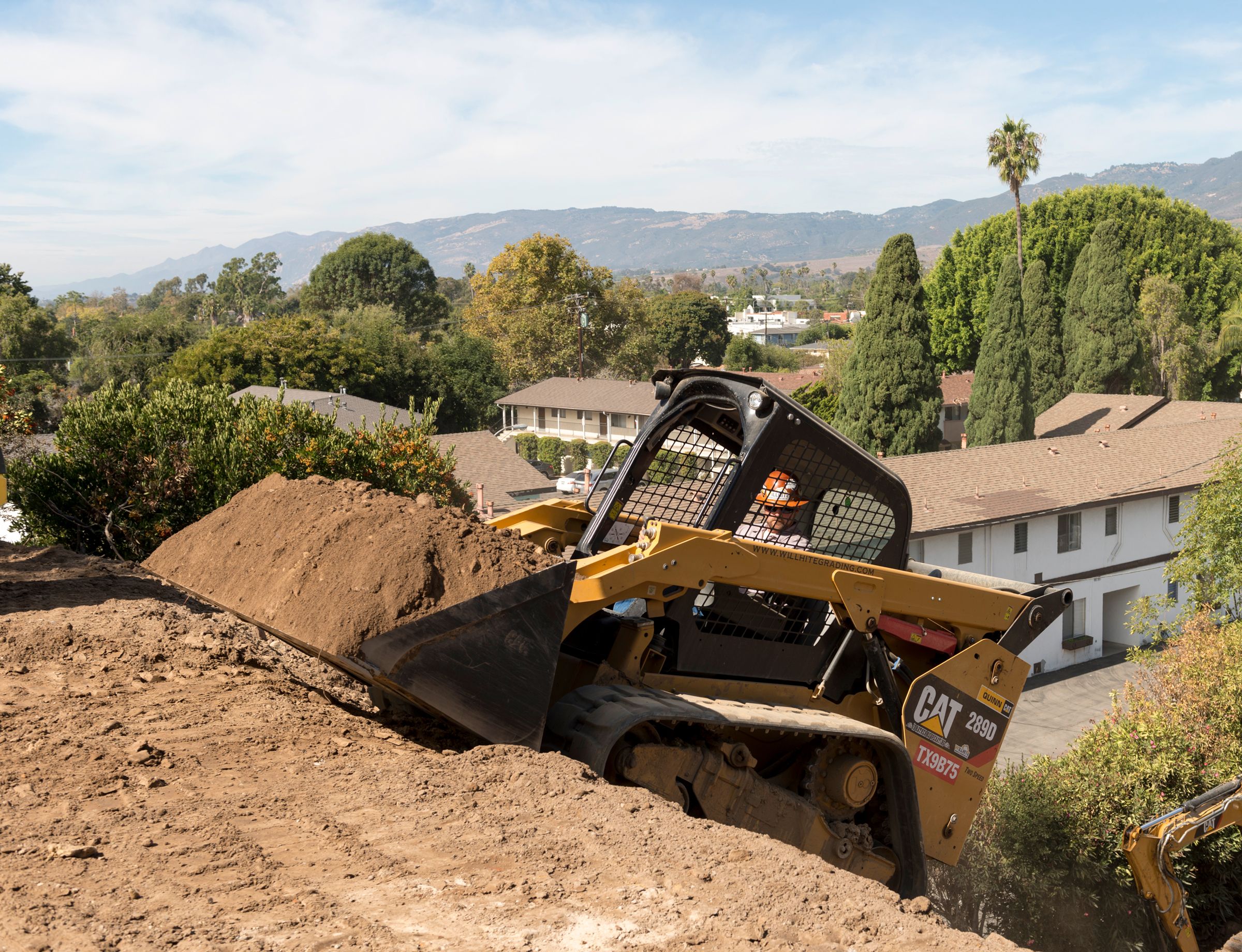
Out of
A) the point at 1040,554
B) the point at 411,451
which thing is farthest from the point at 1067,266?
the point at 411,451

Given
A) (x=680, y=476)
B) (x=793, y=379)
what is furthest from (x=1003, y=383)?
(x=680, y=476)

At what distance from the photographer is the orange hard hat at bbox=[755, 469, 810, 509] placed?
584 cm

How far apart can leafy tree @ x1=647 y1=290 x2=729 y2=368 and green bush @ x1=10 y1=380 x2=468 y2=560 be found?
75692 mm

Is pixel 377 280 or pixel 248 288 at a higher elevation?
pixel 248 288

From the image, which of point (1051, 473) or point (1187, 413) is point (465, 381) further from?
point (1051, 473)

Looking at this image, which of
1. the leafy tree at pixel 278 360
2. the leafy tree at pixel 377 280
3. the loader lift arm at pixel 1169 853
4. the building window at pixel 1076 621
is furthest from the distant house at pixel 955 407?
the leafy tree at pixel 377 280

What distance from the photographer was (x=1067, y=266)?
60.0 meters

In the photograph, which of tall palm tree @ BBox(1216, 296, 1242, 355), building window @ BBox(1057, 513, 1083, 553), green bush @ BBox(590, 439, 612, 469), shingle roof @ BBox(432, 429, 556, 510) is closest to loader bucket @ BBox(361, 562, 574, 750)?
shingle roof @ BBox(432, 429, 556, 510)

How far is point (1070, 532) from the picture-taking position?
27.7 meters

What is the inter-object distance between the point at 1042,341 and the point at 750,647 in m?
50.2

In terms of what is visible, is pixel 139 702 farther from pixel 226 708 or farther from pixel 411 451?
pixel 411 451

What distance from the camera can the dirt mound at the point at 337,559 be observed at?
14.9ft

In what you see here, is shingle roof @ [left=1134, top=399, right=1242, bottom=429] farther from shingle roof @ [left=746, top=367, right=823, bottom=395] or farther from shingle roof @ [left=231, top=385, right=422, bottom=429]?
shingle roof @ [left=231, top=385, right=422, bottom=429]

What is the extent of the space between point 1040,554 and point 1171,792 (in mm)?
14657
